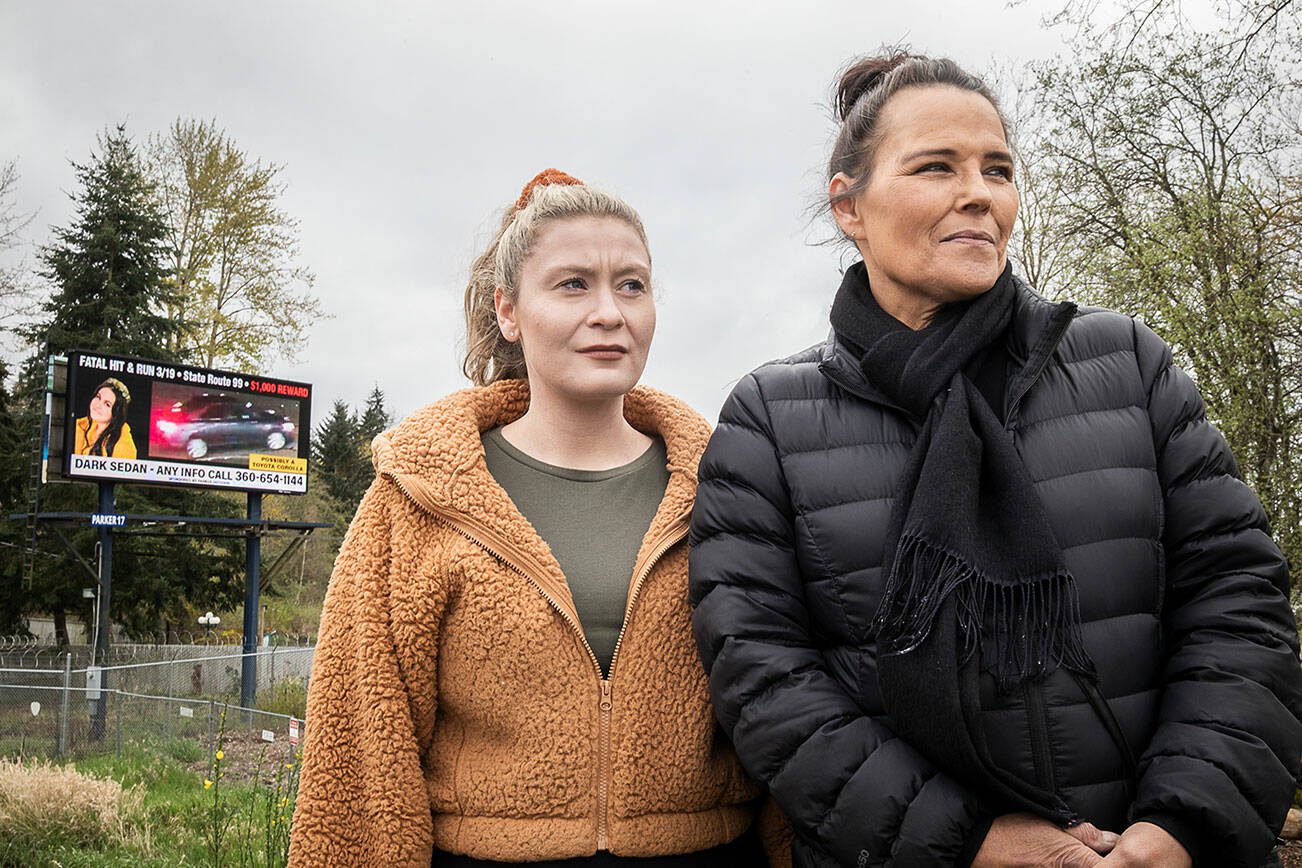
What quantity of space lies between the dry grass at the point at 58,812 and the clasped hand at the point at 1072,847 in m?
6.61

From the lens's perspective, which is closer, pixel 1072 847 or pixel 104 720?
pixel 1072 847

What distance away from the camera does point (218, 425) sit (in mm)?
20469

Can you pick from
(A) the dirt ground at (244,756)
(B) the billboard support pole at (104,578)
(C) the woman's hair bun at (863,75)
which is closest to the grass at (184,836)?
(A) the dirt ground at (244,756)

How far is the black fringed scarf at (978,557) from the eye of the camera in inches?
70.1

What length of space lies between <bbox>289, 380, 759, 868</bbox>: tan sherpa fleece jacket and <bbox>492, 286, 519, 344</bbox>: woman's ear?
0.40m

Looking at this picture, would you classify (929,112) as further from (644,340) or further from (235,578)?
(235,578)

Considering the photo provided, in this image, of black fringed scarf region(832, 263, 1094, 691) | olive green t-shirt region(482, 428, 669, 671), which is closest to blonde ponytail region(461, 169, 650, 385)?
olive green t-shirt region(482, 428, 669, 671)

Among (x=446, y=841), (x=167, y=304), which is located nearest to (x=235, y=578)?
(x=167, y=304)

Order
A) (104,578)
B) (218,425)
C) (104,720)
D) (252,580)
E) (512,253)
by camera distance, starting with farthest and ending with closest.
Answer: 1. (252,580)
2. (218,425)
3. (104,578)
4. (104,720)
5. (512,253)

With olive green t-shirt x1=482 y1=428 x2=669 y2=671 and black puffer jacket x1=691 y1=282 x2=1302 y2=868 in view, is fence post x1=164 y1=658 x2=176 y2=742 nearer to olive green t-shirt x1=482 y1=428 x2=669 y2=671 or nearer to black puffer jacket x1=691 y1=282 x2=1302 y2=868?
olive green t-shirt x1=482 y1=428 x2=669 y2=671

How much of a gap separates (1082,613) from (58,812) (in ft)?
23.4

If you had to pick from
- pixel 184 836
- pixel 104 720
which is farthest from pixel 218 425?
pixel 184 836

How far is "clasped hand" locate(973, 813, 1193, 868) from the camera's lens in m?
1.66

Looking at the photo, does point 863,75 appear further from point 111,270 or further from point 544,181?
point 111,270
